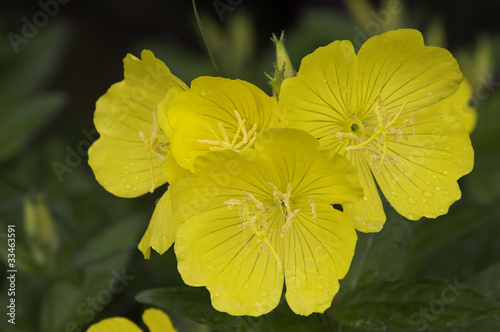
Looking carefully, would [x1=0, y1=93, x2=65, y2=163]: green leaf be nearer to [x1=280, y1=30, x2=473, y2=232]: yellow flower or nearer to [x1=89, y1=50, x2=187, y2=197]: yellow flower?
[x1=89, y1=50, x2=187, y2=197]: yellow flower

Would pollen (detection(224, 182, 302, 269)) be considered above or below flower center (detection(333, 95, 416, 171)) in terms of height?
below

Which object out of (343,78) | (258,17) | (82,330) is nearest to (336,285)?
(343,78)

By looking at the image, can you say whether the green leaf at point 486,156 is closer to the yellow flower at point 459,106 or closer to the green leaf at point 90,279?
the yellow flower at point 459,106

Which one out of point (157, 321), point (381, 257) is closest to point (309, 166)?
point (381, 257)

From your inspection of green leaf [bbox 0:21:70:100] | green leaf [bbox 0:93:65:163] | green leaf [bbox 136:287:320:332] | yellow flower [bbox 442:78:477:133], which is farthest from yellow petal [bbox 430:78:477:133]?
green leaf [bbox 0:21:70:100]

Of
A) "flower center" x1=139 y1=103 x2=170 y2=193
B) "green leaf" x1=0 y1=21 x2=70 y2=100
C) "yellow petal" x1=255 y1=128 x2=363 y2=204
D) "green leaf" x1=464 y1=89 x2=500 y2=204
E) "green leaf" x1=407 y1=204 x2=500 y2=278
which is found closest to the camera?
"yellow petal" x1=255 y1=128 x2=363 y2=204

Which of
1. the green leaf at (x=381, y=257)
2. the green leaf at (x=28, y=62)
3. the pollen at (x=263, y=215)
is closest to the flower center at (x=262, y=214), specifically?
the pollen at (x=263, y=215)

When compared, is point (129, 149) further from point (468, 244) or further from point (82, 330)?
point (468, 244)

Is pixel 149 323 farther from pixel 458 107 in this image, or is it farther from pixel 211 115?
pixel 458 107
